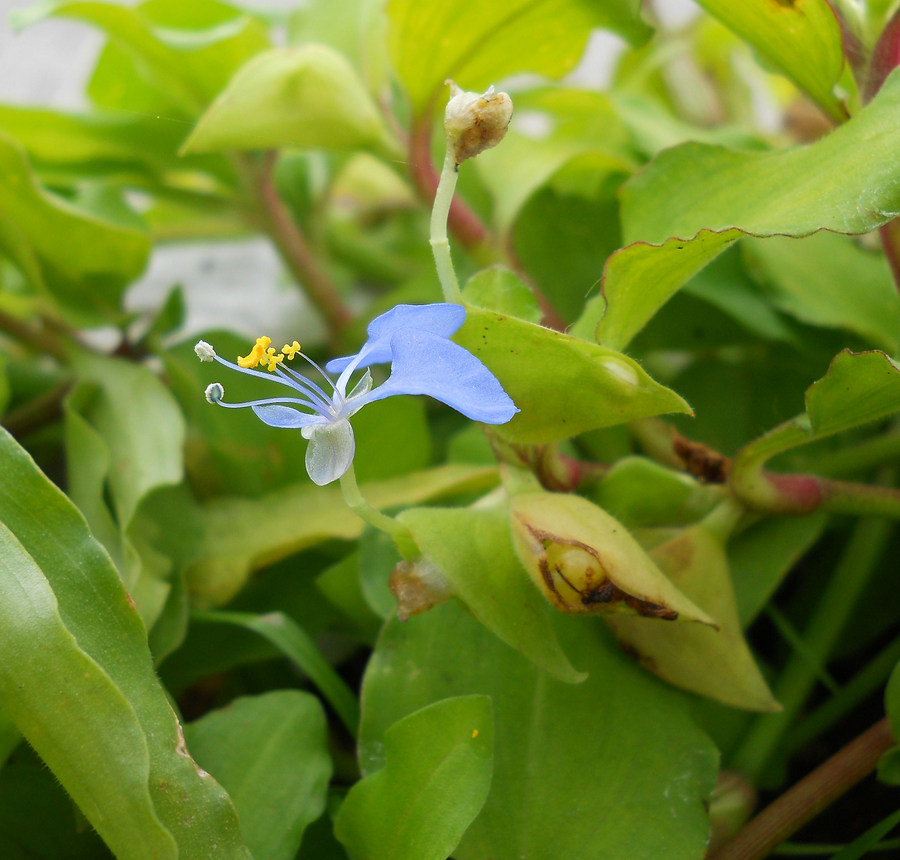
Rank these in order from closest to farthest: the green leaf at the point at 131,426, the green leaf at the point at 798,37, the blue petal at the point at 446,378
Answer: the blue petal at the point at 446,378
the green leaf at the point at 798,37
the green leaf at the point at 131,426

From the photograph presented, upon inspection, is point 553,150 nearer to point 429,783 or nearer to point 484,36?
point 484,36

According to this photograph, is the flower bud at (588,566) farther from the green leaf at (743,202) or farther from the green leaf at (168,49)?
the green leaf at (168,49)

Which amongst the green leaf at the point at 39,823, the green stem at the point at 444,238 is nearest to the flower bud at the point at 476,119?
the green stem at the point at 444,238

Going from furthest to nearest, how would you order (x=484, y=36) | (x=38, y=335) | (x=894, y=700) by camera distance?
(x=38, y=335) < (x=484, y=36) < (x=894, y=700)

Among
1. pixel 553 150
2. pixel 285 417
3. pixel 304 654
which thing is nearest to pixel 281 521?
pixel 304 654

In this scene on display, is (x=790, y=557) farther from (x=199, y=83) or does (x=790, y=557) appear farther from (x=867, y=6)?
(x=199, y=83)

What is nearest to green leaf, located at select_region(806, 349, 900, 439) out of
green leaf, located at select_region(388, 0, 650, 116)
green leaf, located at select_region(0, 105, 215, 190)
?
green leaf, located at select_region(388, 0, 650, 116)
